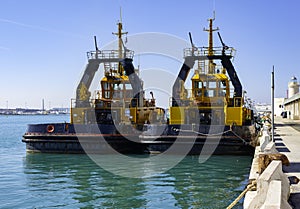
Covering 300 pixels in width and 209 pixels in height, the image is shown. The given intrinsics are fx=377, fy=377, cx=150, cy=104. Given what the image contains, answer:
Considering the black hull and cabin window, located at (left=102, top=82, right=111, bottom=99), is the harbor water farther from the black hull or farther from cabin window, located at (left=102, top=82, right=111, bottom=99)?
cabin window, located at (left=102, top=82, right=111, bottom=99)

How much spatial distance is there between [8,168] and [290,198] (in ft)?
45.3

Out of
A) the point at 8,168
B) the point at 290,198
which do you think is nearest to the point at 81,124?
the point at 8,168

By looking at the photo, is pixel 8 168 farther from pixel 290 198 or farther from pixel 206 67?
pixel 290 198

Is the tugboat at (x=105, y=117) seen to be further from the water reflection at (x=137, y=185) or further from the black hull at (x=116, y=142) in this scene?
the water reflection at (x=137, y=185)

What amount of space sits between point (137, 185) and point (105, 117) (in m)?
9.64

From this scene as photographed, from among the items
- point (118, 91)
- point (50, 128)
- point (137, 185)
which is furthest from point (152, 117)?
point (137, 185)

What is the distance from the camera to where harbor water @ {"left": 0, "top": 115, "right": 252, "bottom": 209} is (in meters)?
10.4

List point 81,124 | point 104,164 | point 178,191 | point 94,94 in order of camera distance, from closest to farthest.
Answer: point 178,191 < point 104,164 < point 81,124 < point 94,94

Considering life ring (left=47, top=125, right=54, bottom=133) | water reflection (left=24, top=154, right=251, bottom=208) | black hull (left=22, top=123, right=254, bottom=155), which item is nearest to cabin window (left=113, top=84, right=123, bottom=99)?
black hull (left=22, top=123, right=254, bottom=155)

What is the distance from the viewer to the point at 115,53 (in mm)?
22312

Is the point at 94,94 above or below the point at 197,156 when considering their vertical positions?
above

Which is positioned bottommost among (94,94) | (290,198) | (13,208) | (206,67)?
(13,208)

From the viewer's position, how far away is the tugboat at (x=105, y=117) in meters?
19.6

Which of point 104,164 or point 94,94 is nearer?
point 104,164
